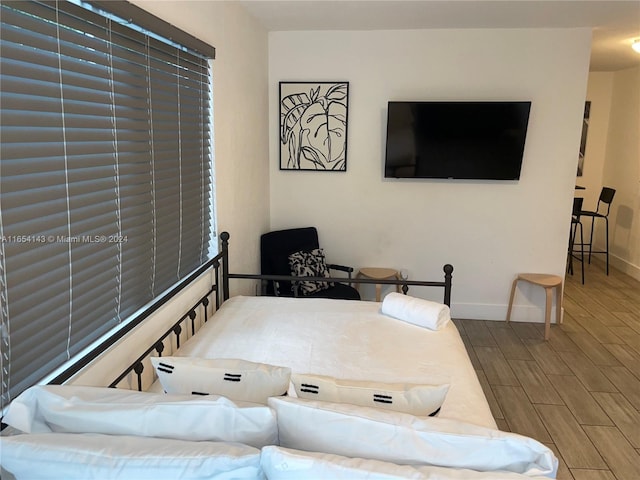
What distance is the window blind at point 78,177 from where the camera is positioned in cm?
127

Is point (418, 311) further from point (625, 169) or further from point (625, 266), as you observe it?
point (625, 169)

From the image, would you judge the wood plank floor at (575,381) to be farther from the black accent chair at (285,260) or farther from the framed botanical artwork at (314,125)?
the framed botanical artwork at (314,125)

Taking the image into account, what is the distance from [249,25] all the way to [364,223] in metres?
1.86

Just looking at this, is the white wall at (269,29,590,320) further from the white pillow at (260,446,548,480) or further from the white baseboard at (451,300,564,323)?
the white pillow at (260,446,548,480)

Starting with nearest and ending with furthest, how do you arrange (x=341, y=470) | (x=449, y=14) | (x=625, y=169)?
(x=341, y=470) → (x=449, y=14) → (x=625, y=169)

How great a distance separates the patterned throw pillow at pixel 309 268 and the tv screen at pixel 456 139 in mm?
928

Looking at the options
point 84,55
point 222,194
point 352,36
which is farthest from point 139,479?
point 352,36

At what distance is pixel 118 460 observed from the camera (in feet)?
3.80

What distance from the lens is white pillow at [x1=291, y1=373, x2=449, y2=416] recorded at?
1.54 m

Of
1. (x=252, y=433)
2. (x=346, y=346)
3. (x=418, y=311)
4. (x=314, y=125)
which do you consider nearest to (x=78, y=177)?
(x=252, y=433)

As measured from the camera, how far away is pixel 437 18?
3570mm

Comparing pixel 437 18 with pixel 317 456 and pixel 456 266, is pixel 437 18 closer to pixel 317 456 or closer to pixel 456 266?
pixel 456 266

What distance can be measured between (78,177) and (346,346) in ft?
4.57

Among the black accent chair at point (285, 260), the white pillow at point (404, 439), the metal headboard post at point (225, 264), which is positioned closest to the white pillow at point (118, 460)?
the white pillow at point (404, 439)
